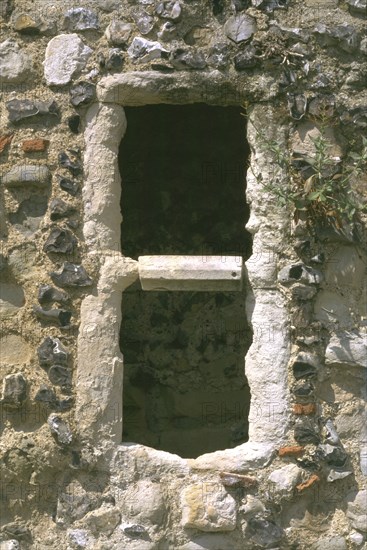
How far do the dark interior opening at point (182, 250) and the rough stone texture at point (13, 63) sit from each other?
147 centimetres

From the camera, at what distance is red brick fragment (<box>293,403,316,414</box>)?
4496 mm

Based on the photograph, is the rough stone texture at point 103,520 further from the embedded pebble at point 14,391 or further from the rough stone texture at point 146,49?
the rough stone texture at point 146,49

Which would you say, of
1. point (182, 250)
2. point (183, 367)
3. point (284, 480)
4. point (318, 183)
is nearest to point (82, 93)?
point (318, 183)

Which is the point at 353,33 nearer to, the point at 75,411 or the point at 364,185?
the point at 364,185

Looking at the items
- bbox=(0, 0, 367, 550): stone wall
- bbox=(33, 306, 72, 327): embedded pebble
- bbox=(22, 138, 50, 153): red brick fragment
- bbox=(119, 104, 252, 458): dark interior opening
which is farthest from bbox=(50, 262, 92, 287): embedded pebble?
bbox=(119, 104, 252, 458): dark interior opening

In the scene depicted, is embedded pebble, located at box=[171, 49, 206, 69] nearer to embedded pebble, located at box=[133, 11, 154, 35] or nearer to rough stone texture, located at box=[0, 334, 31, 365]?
embedded pebble, located at box=[133, 11, 154, 35]

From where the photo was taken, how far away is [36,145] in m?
4.59

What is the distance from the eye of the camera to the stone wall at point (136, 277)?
14.7 feet

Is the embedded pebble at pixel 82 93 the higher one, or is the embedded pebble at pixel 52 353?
the embedded pebble at pixel 82 93

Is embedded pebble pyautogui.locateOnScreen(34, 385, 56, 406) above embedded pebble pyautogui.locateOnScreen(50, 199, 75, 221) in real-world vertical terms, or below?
below

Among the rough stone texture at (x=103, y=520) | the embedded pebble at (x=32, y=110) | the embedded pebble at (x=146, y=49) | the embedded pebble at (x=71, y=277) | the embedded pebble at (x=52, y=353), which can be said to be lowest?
the rough stone texture at (x=103, y=520)

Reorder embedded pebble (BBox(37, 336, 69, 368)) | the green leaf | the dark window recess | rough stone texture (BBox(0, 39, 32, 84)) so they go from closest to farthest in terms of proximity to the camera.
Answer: the green leaf, embedded pebble (BBox(37, 336, 69, 368)), rough stone texture (BBox(0, 39, 32, 84)), the dark window recess

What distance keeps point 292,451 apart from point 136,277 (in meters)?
0.97

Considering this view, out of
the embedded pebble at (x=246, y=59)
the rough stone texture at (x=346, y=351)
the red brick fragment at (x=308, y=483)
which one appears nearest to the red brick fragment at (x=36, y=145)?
the embedded pebble at (x=246, y=59)
